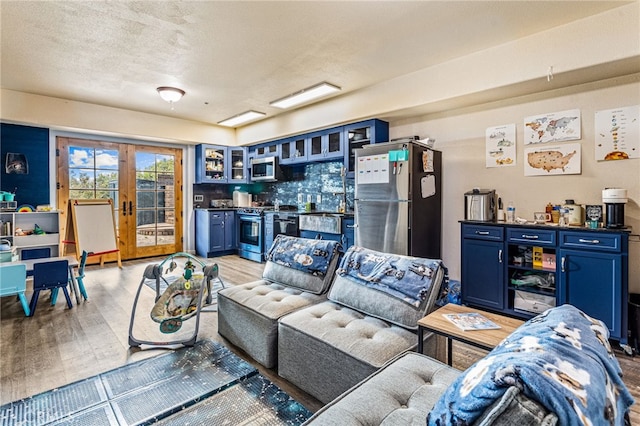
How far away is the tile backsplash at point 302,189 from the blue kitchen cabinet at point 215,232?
1.99 feet

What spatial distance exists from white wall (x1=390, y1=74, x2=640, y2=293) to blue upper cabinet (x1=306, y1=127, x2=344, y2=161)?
82 centimetres

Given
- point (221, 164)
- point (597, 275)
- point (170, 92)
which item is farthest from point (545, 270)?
point (221, 164)

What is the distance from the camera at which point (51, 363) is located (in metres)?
2.45

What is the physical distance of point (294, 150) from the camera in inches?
233

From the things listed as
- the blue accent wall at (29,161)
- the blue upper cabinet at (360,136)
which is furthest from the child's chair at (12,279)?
the blue upper cabinet at (360,136)

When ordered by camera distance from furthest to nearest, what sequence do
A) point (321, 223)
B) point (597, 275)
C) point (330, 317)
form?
point (321, 223)
point (597, 275)
point (330, 317)

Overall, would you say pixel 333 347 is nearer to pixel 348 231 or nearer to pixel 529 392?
pixel 529 392

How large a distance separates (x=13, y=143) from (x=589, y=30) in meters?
7.34

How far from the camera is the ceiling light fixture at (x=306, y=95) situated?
445cm

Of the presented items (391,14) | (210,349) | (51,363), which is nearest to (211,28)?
(391,14)

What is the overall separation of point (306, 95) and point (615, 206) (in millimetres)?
3782

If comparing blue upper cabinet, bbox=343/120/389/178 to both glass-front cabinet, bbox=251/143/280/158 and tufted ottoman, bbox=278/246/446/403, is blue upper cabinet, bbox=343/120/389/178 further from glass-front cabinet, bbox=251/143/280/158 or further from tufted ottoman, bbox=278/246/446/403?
tufted ottoman, bbox=278/246/446/403

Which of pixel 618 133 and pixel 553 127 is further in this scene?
pixel 553 127

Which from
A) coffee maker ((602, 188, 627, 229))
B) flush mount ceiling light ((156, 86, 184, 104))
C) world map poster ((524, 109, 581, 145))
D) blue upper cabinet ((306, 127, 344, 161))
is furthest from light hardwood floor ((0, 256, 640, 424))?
blue upper cabinet ((306, 127, 344, 161))
